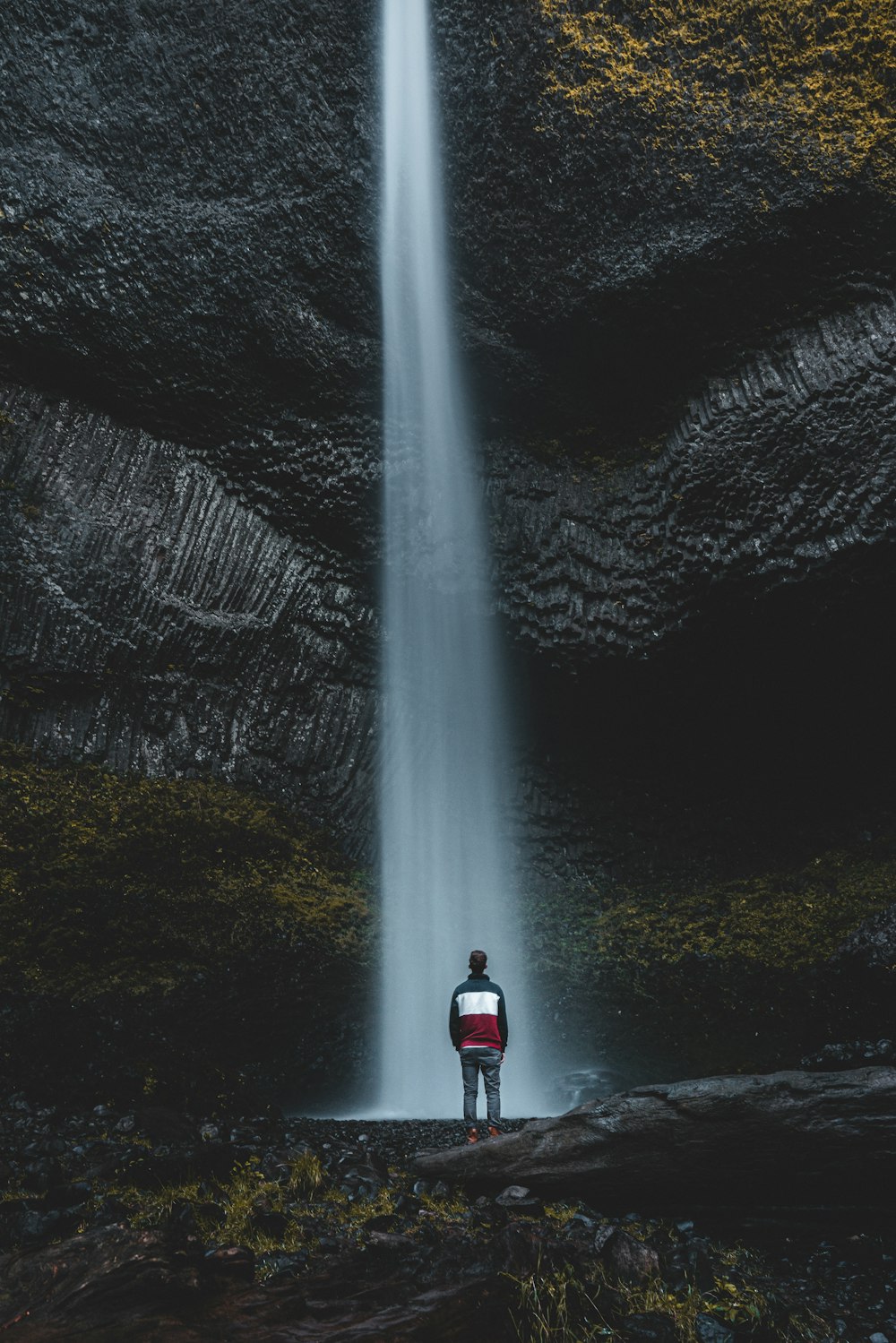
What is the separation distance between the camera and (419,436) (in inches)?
414

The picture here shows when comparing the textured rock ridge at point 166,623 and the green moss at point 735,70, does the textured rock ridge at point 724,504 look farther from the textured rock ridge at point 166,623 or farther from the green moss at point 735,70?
the textured rock ridge at point 166,623

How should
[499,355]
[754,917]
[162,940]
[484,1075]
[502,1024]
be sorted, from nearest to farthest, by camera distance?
[484,1075]
[502,1024]
[162,940]
[754,917]
[499,355]

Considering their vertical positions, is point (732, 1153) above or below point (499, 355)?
below

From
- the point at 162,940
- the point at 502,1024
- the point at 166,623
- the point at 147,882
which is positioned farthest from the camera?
the point at 166,623

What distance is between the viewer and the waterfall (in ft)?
32.3

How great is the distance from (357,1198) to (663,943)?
5.34m

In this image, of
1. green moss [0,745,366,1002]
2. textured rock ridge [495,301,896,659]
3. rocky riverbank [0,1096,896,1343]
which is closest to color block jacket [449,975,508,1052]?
rocky riverbank [0,1096,896,1343]

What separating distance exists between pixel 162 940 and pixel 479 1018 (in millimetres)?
3101

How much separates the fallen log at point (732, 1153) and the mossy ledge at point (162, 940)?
2985mm

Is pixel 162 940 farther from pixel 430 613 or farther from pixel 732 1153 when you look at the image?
pixel 732 1153

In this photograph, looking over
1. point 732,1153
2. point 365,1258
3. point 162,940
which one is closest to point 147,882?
point 162,940

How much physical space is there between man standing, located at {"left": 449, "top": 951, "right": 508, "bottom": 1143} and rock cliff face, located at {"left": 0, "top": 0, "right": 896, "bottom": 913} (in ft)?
12.4

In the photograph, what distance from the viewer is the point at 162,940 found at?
7.50m

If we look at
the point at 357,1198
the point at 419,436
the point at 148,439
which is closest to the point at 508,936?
the point at 357,1198
